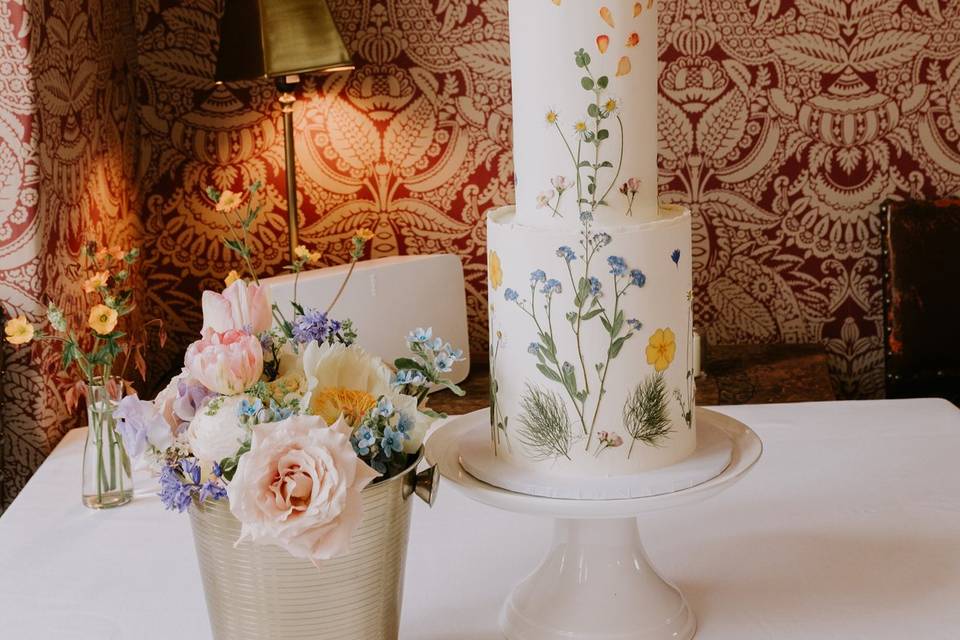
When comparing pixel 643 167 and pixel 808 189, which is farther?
pixel 808 189

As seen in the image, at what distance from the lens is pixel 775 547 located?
45.9 inches

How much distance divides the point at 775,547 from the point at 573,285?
0.43 m

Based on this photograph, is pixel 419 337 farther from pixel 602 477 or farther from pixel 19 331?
pixel 19 331

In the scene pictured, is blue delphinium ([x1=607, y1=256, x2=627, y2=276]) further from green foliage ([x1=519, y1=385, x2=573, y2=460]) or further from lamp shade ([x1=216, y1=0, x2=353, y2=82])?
lamp shade ([x1=216, y1=0, x2=353, y2=82])

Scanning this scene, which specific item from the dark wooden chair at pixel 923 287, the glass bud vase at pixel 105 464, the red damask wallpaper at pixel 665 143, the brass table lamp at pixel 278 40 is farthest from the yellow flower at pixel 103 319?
the dark wooden chair at pixel 923 287

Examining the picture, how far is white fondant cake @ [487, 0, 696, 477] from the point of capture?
3.01 feet

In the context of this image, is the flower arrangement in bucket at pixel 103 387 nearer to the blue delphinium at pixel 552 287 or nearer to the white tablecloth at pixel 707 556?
the white tablecloth at pixel 707 556

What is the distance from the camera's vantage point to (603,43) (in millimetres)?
910

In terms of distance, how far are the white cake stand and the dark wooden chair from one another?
1487 mm

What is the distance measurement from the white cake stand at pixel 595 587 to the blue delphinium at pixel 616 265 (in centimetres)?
19

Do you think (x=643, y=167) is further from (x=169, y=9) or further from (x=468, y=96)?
(x=169, y=9)

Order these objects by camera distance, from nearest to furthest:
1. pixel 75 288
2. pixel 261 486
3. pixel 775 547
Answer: pixel 261 486, pixel 775 547, pixel 75 288

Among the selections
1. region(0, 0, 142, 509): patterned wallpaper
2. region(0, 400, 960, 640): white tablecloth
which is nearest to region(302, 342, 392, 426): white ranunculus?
region(0, 400, 960, 640): white tablecloth

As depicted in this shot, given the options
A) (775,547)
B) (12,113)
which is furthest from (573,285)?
(12,113)
